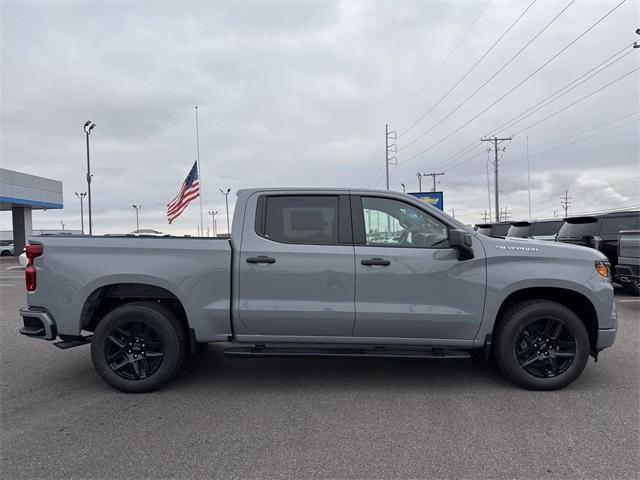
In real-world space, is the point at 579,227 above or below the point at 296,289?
above

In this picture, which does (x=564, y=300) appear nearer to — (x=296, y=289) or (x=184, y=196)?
(x=296, y=289)

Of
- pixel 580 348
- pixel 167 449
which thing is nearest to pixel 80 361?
pixel 167 449

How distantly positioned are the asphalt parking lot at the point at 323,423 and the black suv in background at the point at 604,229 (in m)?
6.59

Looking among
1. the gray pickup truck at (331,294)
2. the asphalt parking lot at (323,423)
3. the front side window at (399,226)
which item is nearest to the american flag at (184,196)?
the asphalt parking lot at (323,423)

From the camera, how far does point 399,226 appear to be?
4637mm

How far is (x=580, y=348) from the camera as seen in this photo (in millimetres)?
4414

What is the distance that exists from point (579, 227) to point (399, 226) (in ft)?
30.4

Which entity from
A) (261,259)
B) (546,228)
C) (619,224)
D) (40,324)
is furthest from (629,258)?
(40,324)

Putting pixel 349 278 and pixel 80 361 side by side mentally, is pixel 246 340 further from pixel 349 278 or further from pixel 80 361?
pixel 80 361

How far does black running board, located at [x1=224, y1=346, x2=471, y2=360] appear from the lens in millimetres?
4414

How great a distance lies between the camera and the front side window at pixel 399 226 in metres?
4.54

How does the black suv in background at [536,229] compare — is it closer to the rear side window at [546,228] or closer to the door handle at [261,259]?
the rear side window at [546,228]

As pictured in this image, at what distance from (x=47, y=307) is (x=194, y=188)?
1244 cm

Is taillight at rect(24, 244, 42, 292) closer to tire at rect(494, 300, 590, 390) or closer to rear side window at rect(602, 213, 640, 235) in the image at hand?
tire at rect(494, 300, 590, 390)
